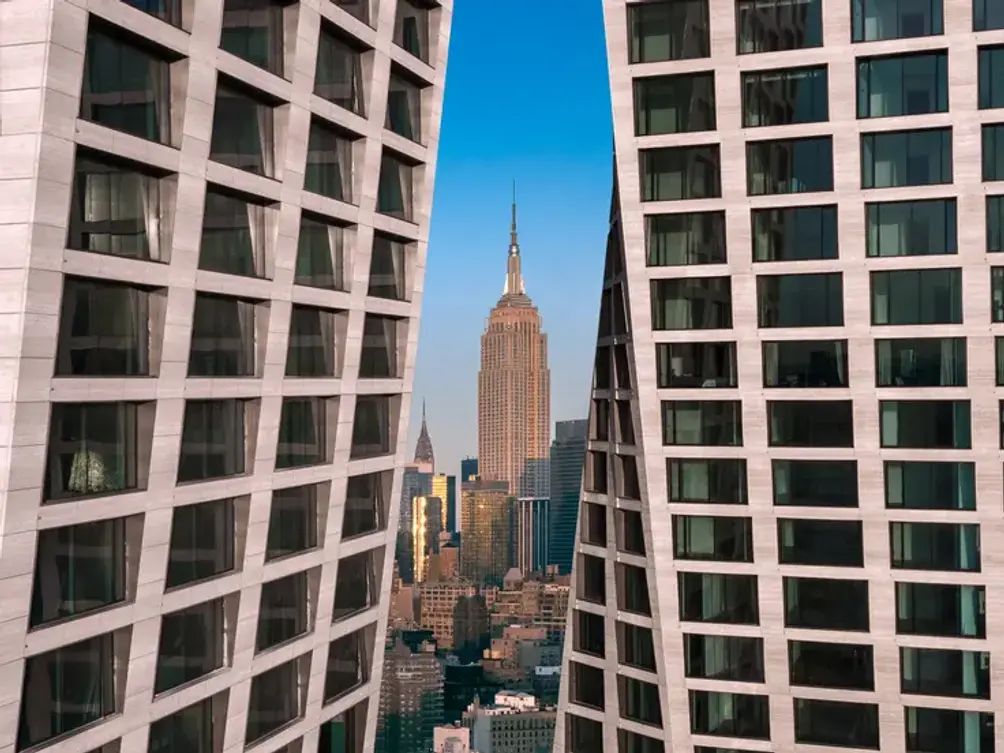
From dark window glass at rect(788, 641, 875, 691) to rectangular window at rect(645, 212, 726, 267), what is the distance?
15.2 m

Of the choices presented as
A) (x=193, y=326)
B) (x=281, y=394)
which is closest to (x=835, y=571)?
(x=281, y=394)

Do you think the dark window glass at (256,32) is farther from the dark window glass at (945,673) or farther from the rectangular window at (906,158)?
the dark window glass at (945,673)

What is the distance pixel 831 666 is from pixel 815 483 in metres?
7.06

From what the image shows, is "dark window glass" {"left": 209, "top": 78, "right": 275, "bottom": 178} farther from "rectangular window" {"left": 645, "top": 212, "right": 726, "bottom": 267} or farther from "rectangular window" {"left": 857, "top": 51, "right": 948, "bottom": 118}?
"rectangular window" {"left": 857, "top": 51, "right": 948, "bottom": 118}

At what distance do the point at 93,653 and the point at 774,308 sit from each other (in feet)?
91.7

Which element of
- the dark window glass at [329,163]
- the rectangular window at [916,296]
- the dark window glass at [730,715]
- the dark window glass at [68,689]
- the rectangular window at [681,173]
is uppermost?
the rectangular window at [681,173]

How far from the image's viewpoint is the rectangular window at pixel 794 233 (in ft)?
139

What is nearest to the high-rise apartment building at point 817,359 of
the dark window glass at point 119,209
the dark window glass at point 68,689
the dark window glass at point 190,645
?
the dark window glass at point 190,645

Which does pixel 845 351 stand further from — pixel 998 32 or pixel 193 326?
pixel 193 326

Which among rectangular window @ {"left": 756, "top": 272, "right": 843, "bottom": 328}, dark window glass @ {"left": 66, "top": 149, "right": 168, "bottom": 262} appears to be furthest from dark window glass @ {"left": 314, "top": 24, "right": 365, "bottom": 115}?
rectangular window @ {"left": 756, "top": 272, "right": 843, "bottom": 328}

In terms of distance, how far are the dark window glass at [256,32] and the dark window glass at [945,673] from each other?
31002 millimetres

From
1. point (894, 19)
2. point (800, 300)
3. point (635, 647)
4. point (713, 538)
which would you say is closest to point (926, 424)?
point (800, 300)

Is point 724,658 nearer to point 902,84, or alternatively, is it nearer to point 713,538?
point 713,538

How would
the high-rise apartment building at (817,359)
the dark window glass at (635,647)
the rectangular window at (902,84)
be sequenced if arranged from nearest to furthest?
the rectangular window at (902,84) → the high-rise apartment building at (817,359) → the dark window glass at (635,647)
